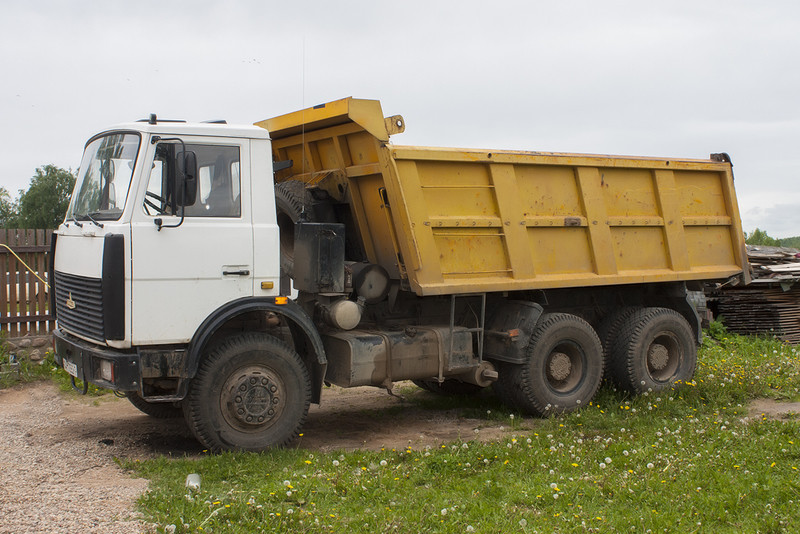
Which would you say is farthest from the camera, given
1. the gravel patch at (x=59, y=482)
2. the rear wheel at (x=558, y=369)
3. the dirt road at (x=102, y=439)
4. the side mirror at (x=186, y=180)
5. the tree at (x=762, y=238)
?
the tree at (x=762, y=238)

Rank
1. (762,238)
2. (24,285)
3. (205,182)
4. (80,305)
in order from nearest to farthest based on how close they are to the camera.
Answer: (205,182)
(80,305)
(24,285)
(762,238)

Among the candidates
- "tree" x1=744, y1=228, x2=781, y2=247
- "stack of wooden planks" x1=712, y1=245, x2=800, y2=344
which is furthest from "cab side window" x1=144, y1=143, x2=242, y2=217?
"tree" x1=744, y1=228, x2=781, y2=247

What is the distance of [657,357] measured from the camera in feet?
30.7

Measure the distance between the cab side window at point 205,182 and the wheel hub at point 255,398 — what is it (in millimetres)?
1349

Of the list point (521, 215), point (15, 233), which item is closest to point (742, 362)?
point (521, 215)

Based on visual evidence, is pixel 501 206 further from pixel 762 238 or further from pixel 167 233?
pixel 762 238

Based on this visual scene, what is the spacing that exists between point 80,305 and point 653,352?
611cm

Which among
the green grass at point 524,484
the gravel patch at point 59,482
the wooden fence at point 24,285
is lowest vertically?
the green grass at point 524,484

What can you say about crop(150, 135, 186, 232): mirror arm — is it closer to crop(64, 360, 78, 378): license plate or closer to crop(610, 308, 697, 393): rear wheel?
crop(64, 360, 78, 378): license plate

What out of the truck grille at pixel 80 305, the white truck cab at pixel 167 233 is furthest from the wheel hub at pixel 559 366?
the truck grille at pixel 80 305

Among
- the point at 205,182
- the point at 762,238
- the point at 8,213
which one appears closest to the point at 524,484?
the point at 205,182

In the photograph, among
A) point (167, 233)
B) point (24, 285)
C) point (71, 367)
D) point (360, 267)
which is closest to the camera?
point (167, 233)

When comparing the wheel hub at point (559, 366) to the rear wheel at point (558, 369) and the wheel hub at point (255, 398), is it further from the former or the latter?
the wheel hub at point (255, 398)

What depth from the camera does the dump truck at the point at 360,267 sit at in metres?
6.38
